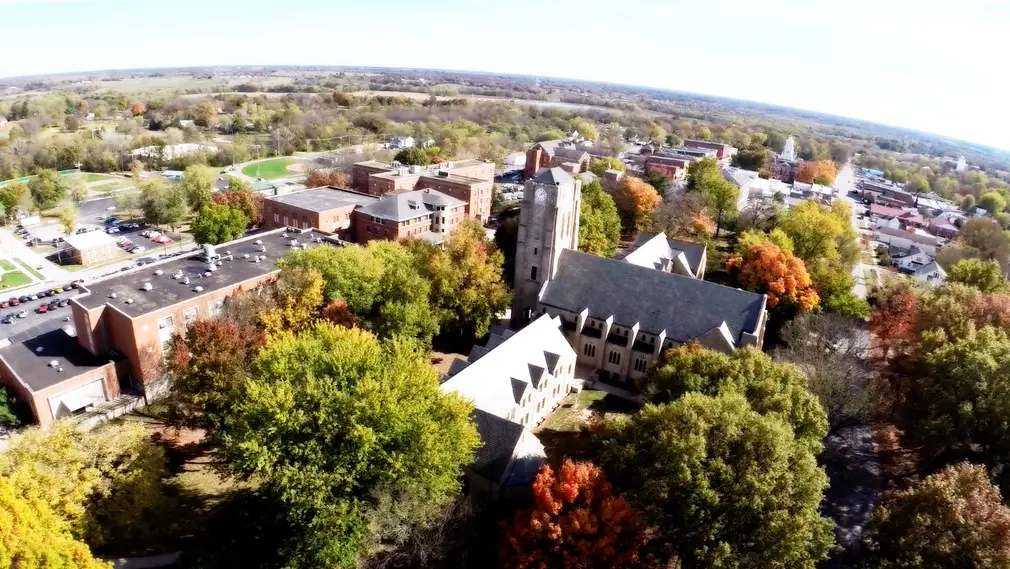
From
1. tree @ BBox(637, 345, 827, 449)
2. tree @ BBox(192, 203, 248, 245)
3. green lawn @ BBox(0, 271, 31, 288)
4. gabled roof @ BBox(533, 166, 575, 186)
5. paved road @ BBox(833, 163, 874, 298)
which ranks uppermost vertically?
gabled roof @ BBox(533, 166, 575, 186)

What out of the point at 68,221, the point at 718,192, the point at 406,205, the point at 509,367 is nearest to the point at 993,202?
the point at 718,192

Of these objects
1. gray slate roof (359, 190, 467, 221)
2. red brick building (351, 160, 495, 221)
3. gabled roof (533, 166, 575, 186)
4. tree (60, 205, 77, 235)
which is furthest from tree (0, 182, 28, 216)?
gabled roof (533, 166, 575, 186)

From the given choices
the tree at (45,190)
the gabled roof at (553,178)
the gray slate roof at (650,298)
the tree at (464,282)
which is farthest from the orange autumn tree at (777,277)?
the tree at (45,190)

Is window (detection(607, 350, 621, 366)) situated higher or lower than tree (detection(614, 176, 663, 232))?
lower

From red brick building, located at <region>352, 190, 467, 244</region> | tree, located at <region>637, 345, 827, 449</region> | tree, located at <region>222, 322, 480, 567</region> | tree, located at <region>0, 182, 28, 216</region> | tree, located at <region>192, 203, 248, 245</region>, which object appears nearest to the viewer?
tree, located at <region>222, 322, 480, 567</region>

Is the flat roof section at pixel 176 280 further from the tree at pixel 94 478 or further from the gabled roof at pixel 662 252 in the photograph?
the gabled roof at pixel 662 252

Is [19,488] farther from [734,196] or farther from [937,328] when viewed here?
[734,196]

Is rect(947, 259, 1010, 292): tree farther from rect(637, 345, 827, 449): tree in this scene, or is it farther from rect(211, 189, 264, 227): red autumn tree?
rect(211, 189, 264, 227): red autumn tree
